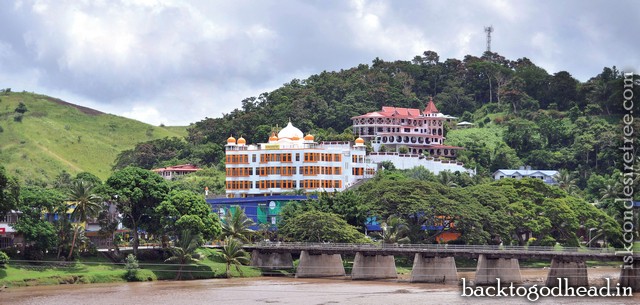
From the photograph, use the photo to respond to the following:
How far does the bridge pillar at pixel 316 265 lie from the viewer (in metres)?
112

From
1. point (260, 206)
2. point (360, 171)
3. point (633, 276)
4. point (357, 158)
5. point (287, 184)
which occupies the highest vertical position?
point (357, 158)

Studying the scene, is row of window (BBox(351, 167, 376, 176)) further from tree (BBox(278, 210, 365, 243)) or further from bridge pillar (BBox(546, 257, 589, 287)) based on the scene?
bridge pillar (BBox(546, 257, 589, 287))

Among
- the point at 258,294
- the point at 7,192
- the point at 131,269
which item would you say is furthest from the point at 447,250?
the point at 7,192

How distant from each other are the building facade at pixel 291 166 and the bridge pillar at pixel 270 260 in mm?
33186

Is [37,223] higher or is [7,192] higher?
[7,192]

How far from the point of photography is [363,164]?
6181 inches

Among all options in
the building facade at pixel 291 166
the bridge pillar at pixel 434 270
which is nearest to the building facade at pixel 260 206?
the building facade at pixel 291 166

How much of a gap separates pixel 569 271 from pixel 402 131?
8746cm

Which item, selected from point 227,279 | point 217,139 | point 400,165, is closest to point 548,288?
point 227,279

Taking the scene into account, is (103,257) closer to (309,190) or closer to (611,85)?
(309,190)

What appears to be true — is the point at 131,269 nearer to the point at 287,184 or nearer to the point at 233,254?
the point at 233,254

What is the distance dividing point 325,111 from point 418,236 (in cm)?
7922

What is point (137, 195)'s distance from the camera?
109 metres

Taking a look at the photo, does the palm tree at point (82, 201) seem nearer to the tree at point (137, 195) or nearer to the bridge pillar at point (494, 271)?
the tree at point (137, 195)
